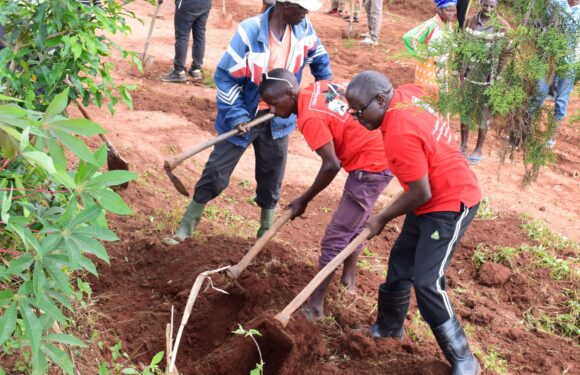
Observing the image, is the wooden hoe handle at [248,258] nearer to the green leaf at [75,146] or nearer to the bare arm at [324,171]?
the bare arm at [324,171]

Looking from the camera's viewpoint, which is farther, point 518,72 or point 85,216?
point 518,72

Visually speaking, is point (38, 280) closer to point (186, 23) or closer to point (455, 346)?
point (455, 346)

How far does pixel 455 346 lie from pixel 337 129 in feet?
4.64

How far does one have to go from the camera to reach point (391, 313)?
4.25m

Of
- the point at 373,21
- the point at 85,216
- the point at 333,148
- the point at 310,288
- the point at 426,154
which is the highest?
the point at 85,216

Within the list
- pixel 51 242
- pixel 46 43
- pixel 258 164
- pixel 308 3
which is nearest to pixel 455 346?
pixel 258 164

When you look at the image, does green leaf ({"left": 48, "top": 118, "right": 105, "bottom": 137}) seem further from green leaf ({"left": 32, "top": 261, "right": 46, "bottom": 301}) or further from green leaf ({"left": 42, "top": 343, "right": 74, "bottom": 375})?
green leaf ({"left": 42, "top": 343, "right": 74, "bottom": 375})

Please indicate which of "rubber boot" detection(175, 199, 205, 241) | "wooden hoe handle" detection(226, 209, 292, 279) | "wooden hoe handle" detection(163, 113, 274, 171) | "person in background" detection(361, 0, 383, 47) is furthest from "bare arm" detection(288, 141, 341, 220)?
"person in background" detection(361, 0, 383, 47)

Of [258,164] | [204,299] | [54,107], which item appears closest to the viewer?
[54,107]

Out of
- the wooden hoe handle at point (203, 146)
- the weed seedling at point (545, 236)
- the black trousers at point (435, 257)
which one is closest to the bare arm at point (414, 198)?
the black trousers at point (435, 257)

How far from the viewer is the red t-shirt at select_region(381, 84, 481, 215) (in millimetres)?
3477

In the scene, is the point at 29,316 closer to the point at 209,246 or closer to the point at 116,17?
the point at 116,17

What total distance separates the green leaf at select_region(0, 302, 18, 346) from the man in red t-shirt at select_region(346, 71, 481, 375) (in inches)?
73.9

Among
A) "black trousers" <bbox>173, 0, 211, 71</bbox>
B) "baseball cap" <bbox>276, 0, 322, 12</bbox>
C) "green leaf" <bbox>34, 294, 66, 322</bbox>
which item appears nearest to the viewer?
"green leaf" <bbox>34, 294, 66, 322</bbox>
